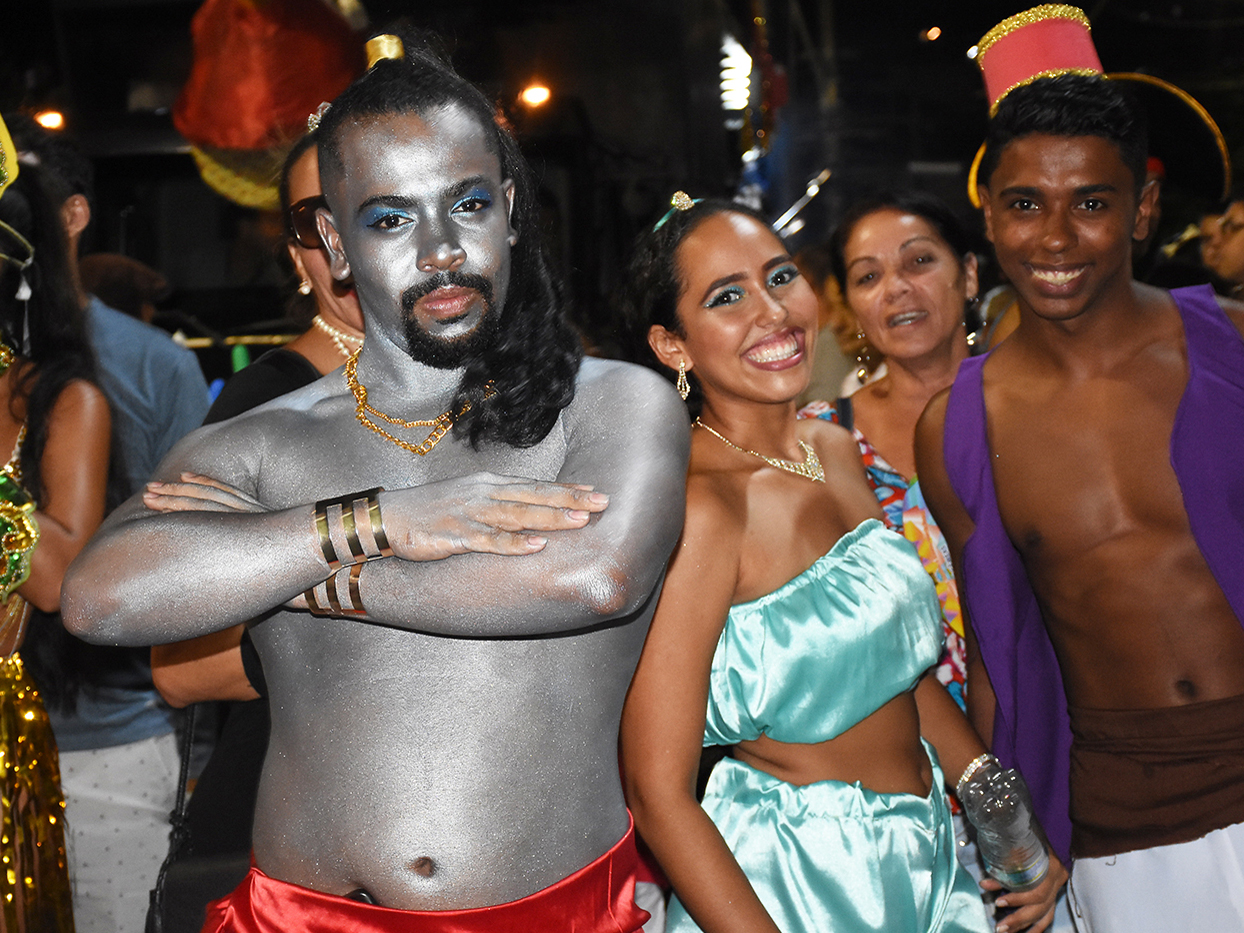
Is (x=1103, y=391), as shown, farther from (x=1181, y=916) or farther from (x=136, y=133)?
(x=136, y=133)

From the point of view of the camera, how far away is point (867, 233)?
10.8ft

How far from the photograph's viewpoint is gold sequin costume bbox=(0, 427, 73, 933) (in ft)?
7.75

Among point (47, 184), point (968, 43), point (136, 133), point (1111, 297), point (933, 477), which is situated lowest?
point (933, 477)

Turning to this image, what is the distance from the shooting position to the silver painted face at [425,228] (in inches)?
62.2

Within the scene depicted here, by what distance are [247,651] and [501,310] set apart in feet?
2.62

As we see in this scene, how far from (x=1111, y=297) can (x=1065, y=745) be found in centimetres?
97

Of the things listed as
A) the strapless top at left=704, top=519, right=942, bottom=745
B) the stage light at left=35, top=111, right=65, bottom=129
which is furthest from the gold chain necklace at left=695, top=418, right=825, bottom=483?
the stage light at left=35, top=111, right=65, bottom=129

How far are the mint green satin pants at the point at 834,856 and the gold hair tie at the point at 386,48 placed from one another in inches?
53.7

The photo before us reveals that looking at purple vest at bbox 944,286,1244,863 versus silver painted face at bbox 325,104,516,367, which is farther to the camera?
purple vest at bbox 944,286,1244,863

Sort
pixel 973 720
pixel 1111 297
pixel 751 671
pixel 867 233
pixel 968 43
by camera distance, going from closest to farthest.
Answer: pixel 751 671, pixel 1111 297, pixel 973 720, pixel 867 233, pixel 968 43

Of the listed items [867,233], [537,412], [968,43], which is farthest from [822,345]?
[968,43]

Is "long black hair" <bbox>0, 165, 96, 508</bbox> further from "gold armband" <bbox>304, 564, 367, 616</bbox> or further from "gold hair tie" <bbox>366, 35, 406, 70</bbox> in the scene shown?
"gold armband" <bbox>304, 564, 367, 616</bbox>

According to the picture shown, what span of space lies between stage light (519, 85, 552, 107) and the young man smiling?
456 centimetres

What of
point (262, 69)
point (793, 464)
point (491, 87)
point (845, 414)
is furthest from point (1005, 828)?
point (491, 87)
